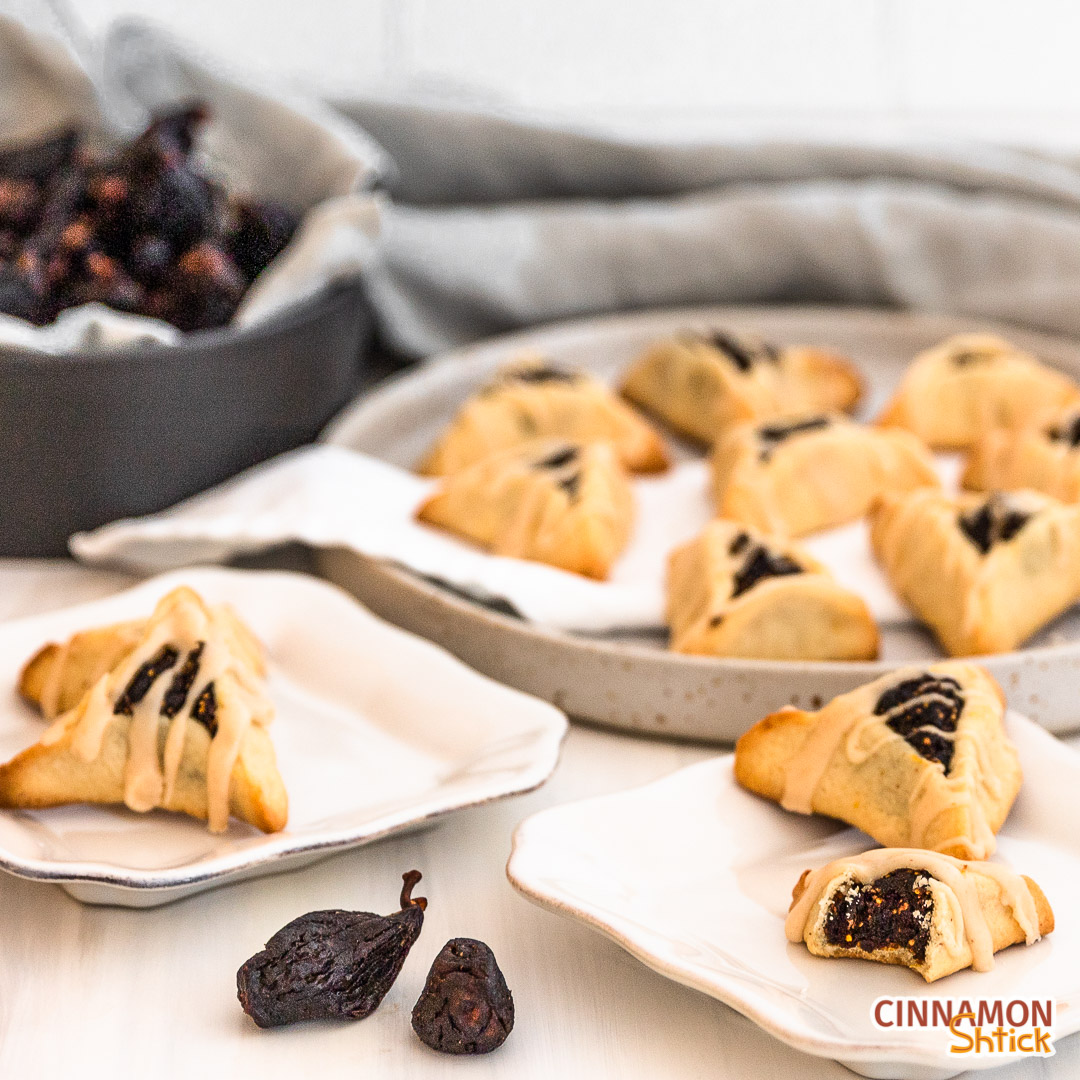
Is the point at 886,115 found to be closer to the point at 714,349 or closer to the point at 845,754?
the point at 714,349

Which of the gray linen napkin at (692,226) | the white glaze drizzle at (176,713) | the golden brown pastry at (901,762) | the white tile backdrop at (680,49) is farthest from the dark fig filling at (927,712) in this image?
the white tile backdrop at (680,49)

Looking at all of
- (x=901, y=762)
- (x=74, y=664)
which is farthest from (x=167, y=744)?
(x=901, y=762)

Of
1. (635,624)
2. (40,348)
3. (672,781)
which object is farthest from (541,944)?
(40,348)

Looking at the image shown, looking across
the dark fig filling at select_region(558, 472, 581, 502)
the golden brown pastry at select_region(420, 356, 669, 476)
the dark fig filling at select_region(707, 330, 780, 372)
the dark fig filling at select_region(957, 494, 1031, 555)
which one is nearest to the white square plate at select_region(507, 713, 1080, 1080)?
the dark fig filling at select_region(957, 494, 1031, 555)

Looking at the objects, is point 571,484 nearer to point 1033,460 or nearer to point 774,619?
point 774,619

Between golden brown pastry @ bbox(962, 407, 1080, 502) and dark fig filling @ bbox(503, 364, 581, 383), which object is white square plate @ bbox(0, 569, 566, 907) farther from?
golden brown pastry @ bbox(962, 407, 1080, 502)

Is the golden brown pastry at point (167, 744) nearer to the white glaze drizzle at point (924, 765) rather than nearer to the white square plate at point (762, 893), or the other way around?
the white square plate at point (762, 893)
